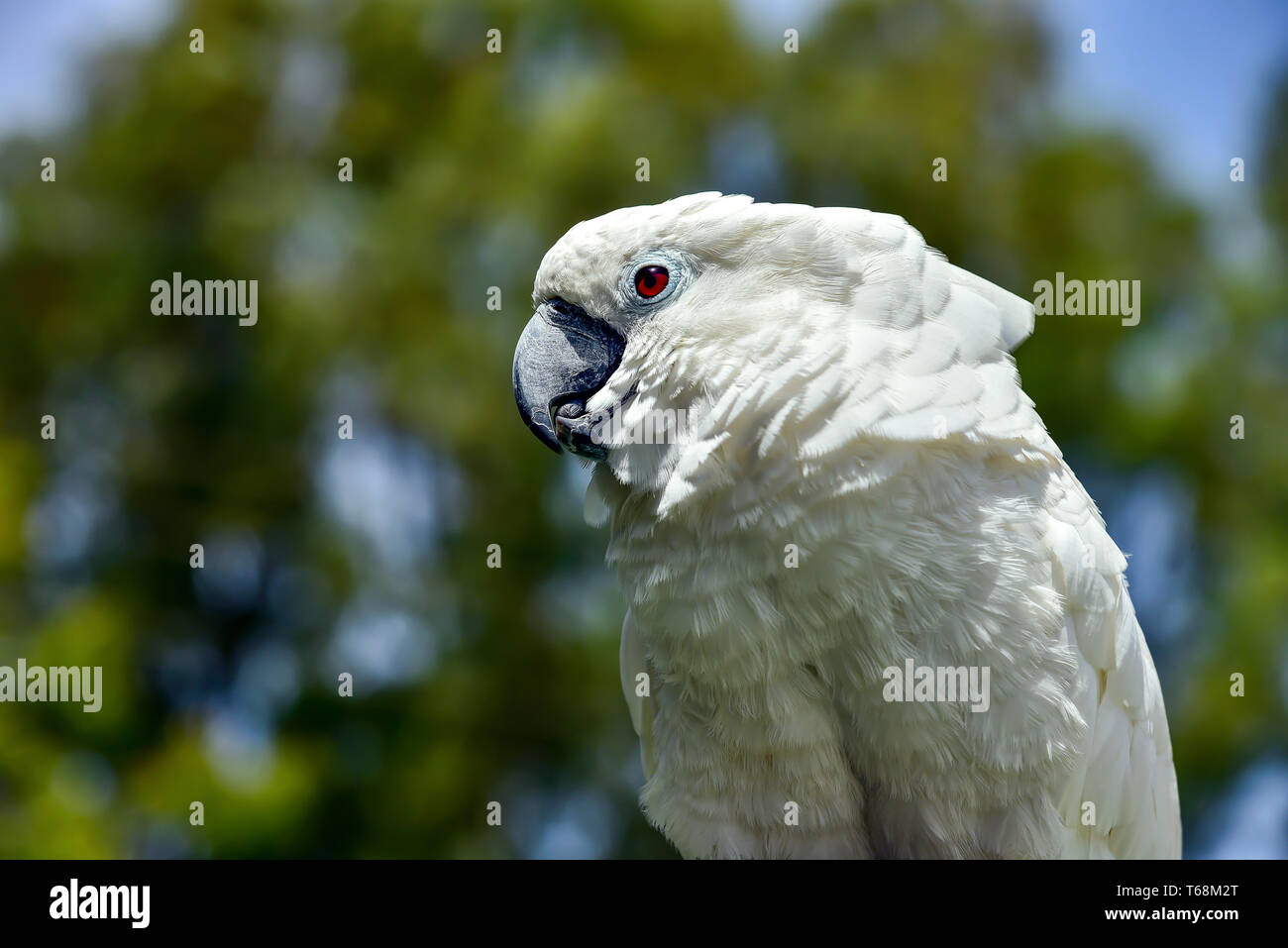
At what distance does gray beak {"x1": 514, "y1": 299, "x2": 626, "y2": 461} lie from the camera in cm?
185

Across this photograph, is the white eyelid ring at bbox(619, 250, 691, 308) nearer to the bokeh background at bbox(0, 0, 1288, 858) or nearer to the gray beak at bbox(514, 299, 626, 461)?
the gray beak at bbox(514, 299, 626, 461)

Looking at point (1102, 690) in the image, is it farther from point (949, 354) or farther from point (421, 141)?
point (421, 141)

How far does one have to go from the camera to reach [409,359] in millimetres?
6445

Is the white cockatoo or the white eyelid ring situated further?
the white eyelid ring

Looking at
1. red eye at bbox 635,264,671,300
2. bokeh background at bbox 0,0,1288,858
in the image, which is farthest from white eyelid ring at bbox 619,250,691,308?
bokeh background at bbox 0,0,1288,858

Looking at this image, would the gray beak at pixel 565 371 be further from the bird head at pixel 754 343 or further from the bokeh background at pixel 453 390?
the bokeh background at pixel 453 390

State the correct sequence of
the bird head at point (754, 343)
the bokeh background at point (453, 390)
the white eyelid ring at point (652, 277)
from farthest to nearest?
the bokeh background at point (453, 390) → the white eyelid ring at point (652, 277) → the bird head at point (754, 343)

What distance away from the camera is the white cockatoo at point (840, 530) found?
1.68m

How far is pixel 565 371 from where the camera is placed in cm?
188

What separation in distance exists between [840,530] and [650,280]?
0.53 metres

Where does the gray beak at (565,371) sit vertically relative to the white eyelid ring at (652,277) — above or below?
below

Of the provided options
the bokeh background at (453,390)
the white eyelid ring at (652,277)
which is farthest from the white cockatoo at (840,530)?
the bokeh background at (453,390)

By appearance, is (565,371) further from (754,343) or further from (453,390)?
(453,390)

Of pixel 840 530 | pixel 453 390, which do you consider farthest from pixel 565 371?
pixel 453 390
